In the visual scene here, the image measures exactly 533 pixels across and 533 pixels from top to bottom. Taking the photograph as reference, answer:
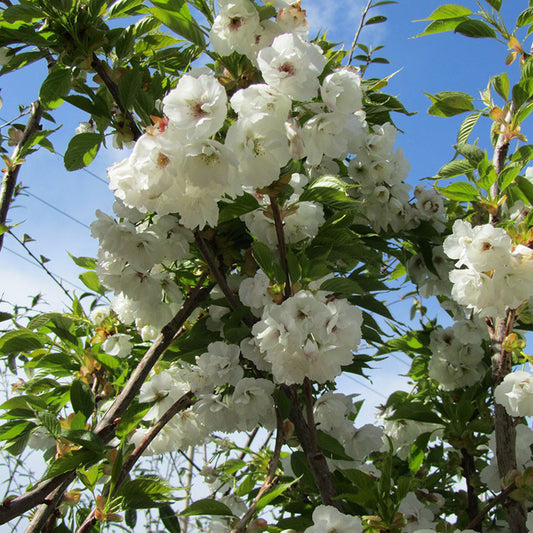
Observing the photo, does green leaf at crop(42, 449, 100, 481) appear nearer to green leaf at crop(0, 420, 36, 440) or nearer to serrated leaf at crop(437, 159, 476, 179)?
green leaf at crop(0, 420, 36, 440)

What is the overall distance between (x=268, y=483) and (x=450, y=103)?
1.06 meters

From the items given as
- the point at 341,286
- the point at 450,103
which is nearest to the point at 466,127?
the point at 450,103

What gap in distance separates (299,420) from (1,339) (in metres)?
0.61

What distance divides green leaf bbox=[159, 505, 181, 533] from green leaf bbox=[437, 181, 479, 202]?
887 mm

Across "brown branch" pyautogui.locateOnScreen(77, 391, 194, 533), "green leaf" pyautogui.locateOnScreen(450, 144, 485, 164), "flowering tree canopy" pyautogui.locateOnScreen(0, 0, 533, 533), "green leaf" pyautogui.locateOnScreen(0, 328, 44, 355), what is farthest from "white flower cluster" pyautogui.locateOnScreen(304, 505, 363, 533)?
"green leaf" pyautogui.locateOnScreen(450, 144, 485, 164)

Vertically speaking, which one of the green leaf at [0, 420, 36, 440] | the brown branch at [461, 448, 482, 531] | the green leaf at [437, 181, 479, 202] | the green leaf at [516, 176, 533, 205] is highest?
the green leaf at [516, 176, 533, 205]

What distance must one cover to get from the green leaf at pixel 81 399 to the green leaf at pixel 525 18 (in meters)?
1.31

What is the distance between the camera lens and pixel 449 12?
134 cm

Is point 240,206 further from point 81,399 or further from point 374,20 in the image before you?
point 374,20

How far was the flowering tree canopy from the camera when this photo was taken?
767 millimetres

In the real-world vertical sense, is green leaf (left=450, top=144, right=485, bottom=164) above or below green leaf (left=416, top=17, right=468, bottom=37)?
below

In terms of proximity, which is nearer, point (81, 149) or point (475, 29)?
point (81, 149)

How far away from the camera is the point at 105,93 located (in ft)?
3.71

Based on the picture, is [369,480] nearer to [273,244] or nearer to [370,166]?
[273,244]
